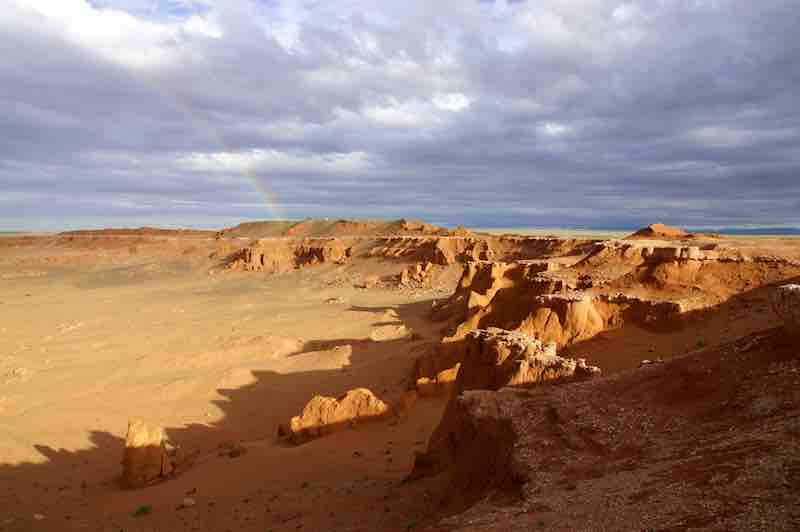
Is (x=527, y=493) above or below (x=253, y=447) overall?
above

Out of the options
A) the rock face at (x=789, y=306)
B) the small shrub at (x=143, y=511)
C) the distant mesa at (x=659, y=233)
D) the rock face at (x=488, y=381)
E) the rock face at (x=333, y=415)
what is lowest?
the small shrub at (x=143, y=511)

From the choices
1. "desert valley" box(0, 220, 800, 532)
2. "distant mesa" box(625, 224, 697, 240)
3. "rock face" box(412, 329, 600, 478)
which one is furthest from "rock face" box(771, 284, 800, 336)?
"distant mesa" box(625, 224, 697, 240)

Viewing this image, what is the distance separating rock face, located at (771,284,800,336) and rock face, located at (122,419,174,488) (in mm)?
13088

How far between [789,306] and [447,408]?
18.1 feet

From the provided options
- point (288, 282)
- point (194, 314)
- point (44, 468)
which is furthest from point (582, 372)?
point (288, 282)

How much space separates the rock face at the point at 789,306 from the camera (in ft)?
22.4

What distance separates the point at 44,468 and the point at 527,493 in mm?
13883

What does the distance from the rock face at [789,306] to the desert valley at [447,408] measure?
31 mm

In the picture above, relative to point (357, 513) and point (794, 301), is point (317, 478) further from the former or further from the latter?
point (794, 301)

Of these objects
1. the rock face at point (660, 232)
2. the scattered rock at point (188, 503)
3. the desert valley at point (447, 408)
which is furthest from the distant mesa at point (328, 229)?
the scattered rock at point (188, 503)

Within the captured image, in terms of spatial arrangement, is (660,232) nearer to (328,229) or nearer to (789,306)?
(789,306)

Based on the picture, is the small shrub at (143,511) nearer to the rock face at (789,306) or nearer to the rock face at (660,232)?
the rock face at (789,306)

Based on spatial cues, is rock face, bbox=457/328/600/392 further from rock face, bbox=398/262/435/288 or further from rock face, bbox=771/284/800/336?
rock face, bbox=398/262/435/288

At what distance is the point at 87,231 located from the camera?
108 meters
